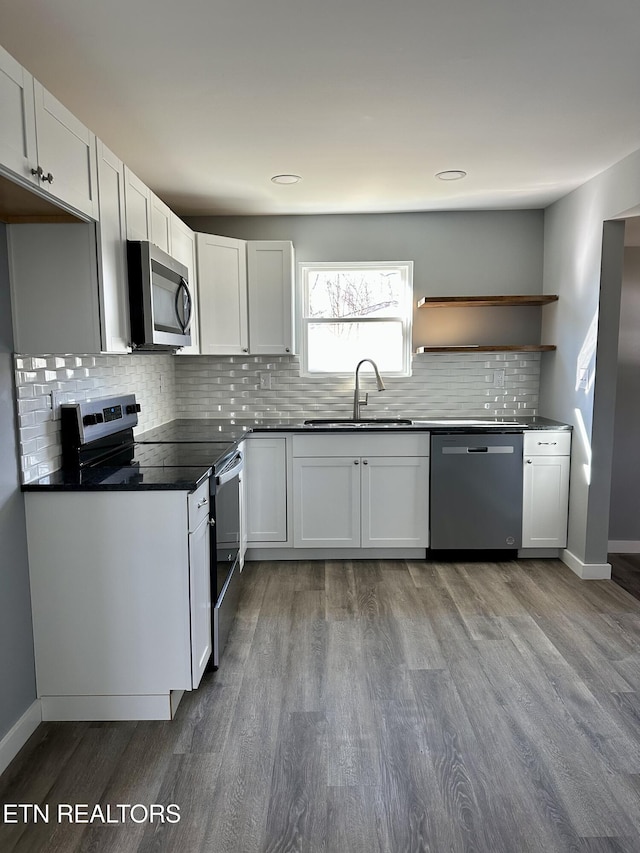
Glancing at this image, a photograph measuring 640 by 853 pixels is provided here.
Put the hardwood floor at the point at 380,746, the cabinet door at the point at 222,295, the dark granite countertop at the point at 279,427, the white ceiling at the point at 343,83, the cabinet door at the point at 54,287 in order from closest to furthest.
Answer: the hardwood floor at the point at 380,746 → the white ceiling at the point at 343,83 → the cabinet door at the point at 54,287 → the dark granite countertop at the point at 279,427 → the cabinet door at the point at 222,295

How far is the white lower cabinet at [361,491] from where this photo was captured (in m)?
3.82

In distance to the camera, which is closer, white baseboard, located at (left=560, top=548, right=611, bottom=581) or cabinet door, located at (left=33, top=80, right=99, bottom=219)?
cabinet door, located at (left=33, top=80, right=99, bottom=219)

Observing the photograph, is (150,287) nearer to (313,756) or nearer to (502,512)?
(313,756)

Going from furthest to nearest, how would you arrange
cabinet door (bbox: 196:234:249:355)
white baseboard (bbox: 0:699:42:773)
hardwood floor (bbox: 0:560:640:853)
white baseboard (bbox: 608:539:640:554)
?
white baseboard (bbox: 608:539:640:554) < cabinet door (bbox: 196:234:249:355) < white baseboard (bbox: 0:699:42:773) < hardwood floor (bbox: 0:560:640:853)

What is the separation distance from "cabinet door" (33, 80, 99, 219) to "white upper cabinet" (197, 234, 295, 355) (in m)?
1.78

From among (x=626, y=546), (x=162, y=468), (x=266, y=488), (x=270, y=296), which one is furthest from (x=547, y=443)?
(x=162, y=468)

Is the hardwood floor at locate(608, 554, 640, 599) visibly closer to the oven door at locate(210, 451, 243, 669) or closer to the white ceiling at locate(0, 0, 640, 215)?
the oven door at locate(210, 451, 243, 669)

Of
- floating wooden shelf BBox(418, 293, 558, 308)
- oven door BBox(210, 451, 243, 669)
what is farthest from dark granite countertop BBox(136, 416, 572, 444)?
floating wooden shelf BBox(418, 293, 558, 308)

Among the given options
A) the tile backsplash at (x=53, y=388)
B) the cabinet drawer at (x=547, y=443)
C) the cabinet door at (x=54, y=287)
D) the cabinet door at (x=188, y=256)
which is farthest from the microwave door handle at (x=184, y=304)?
the cabinet drawer at (x=547, y=443)

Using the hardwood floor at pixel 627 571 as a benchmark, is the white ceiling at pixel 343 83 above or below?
above

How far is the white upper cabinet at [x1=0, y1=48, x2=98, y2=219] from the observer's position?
1564 millimetres

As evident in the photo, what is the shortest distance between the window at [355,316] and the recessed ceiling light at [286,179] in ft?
3.02

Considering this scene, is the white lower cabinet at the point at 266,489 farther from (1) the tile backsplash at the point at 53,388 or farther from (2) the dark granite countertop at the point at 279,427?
(1) the tile backsplash at the point at 53,388

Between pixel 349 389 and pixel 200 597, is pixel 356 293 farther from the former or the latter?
pixel 200 597
